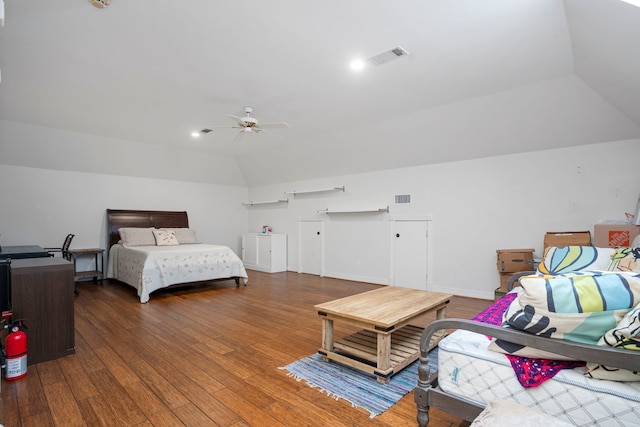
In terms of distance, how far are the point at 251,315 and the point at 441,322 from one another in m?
2.92

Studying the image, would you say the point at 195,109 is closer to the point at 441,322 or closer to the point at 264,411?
the point at 264,411

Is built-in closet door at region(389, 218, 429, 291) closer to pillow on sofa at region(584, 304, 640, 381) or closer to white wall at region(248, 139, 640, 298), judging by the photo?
white wall at region(248, 139, 640, 298)

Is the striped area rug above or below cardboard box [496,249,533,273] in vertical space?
below

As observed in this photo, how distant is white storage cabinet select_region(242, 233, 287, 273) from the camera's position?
24.3ft

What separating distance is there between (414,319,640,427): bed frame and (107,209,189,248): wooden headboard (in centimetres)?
669

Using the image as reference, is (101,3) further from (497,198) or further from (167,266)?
(497,198)

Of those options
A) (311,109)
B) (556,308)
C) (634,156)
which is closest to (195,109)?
(311,109)

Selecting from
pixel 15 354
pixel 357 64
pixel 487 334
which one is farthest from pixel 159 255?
pixel 487 334

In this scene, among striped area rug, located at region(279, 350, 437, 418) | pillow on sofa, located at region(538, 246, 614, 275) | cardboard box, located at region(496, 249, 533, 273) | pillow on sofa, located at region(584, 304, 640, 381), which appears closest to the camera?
pillow on sofa, located at region(584, 304, 640, 381)

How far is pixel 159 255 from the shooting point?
5.07 meters

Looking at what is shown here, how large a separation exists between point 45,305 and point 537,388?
3.57 metres

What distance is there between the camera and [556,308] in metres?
1.35

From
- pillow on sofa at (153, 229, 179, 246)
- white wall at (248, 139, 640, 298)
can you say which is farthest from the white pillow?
pillow on sofa at (153, 229, 179, 246)

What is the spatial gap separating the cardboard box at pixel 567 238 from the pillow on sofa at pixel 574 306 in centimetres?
314
